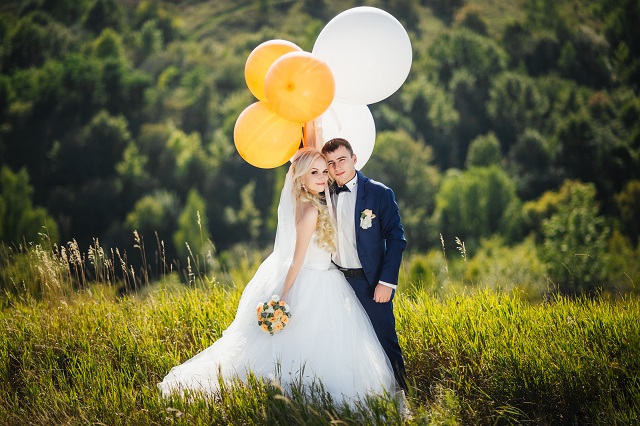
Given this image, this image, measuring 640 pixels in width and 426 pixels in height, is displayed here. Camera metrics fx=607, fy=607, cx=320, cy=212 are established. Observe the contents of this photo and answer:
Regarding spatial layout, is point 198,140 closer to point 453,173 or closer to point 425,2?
point 453,173

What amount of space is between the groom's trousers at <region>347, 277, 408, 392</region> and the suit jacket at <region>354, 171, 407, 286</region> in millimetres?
74

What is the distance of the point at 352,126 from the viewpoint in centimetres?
381

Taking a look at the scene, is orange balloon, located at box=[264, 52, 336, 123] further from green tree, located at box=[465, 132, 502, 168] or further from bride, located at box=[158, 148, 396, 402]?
green tree, located at box=[465, 132, 502, 168]

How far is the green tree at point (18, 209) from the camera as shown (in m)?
39.8

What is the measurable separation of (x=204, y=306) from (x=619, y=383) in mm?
2624

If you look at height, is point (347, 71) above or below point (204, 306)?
above

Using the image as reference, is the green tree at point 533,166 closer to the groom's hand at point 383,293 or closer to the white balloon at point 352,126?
the white balloon at point 352,126

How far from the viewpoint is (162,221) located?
1695 inches

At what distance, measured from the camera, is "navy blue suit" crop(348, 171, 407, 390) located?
3367 millimetres

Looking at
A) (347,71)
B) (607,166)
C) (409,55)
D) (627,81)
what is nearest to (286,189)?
(347,71)

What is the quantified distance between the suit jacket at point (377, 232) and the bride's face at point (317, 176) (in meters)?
0.23

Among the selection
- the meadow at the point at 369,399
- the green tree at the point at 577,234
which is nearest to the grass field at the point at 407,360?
the meadow at the point at 369,399

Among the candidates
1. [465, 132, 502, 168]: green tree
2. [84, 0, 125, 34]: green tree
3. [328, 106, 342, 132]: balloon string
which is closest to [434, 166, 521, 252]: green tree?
[465, 132, 502, 168]: green tree

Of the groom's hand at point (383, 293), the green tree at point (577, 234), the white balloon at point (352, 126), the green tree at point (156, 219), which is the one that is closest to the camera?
the groom's hand at point (383, 293)
